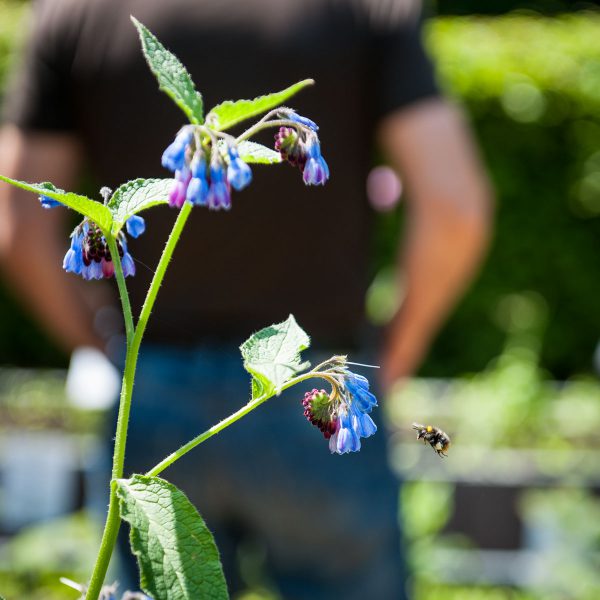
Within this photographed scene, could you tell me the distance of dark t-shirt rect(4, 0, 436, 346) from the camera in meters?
2.28

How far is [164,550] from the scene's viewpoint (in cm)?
56

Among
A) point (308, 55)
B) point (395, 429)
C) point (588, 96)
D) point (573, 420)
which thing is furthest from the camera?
point (588, 96)

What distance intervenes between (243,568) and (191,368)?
0.56 m

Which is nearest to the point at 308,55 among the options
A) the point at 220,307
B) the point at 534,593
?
the point at 220,307

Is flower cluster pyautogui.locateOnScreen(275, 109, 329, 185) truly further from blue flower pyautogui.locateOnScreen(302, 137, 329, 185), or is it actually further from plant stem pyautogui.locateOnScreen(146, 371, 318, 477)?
plant stem pyautogui.locateOnScreen(146, 371, 318, 477)

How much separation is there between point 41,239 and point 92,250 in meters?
2.14

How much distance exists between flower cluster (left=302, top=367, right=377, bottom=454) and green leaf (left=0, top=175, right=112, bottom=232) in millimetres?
150

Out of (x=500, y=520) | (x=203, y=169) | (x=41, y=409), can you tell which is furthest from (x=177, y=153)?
(x=41, y=409)

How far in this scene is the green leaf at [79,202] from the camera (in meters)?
0.55

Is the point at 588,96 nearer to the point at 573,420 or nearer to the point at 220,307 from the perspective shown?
the point at 573,420

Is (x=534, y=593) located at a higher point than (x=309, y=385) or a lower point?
lower

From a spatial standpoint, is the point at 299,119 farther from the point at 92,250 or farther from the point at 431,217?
the point at 431,217

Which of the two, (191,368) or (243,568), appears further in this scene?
(243,568)

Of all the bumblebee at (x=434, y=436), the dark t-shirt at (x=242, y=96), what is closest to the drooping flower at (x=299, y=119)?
the bumblebee at (x=434, y=436)
